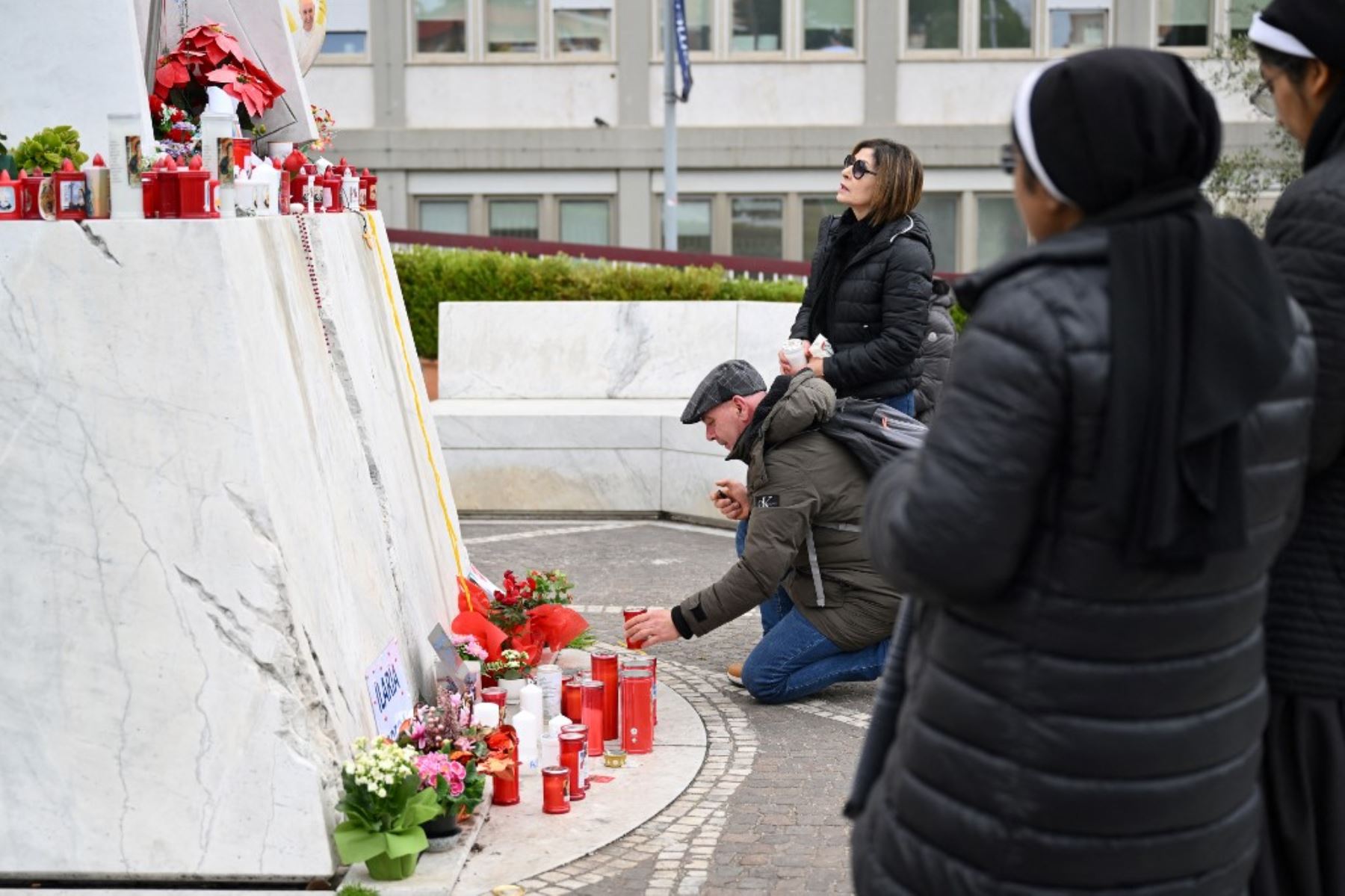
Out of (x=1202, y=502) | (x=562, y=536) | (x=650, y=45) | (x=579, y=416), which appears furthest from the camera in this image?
(x=650, y=45)

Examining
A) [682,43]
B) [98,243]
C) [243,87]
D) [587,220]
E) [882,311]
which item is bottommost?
A: [882,311]

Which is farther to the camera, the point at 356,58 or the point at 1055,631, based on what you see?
the point at 356,58

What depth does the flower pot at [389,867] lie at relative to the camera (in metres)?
4.36

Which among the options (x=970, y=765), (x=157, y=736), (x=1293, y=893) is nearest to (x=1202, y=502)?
(x=970, y=765)

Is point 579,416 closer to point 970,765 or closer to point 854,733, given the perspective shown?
point 854,733

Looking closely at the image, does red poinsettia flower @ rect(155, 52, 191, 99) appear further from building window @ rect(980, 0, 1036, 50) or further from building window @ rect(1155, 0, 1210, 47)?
building window @ rect(1155, 0, 1210, 47)

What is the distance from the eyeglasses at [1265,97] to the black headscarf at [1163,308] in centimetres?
84

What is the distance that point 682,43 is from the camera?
22.1m

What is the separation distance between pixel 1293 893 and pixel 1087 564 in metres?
0.99

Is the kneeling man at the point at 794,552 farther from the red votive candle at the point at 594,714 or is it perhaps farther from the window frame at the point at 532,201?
the window frame at the point at 532,201

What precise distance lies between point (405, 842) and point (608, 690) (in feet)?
5.55

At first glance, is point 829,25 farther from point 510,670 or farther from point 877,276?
point 510,670

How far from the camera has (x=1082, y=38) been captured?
24641mm

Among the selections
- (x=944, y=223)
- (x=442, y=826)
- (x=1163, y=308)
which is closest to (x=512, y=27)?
(x=944, y=223)
